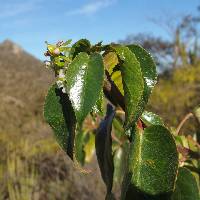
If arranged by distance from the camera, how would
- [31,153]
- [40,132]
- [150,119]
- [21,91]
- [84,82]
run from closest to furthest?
[84,82]
[150,119]
[31,153]
[40,132]
[21,91]

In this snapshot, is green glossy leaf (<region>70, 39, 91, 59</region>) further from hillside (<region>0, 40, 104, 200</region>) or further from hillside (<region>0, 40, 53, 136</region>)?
hillside (<region>0, 40, 53, 136</region>)

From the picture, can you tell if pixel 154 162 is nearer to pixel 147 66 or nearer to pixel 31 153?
pixel 147 66

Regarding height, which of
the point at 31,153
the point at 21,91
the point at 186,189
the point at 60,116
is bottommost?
the point at 31,153

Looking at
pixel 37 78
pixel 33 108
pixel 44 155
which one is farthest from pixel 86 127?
pixel 37 78

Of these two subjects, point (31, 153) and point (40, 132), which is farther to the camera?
point (40, 132)

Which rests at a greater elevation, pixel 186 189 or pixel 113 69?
pixel 113 69

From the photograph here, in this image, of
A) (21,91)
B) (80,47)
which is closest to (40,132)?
(21,91)

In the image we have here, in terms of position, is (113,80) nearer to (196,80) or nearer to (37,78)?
(196,80)
